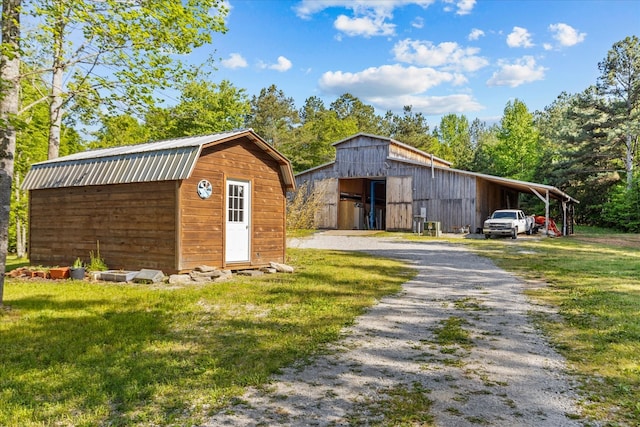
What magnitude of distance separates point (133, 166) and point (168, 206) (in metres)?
1.66

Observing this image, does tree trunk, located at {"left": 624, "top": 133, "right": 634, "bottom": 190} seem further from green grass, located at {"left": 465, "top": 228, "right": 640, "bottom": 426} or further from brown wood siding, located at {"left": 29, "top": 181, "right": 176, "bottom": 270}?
brown wood siding, located at {"left": 29, "top": 181, "right": 176, "bottom": 270}

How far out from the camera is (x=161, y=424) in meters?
3.30

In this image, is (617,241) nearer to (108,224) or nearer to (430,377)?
(430,377)

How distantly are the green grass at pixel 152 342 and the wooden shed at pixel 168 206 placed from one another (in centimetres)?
161

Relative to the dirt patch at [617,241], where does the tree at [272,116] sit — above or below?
above

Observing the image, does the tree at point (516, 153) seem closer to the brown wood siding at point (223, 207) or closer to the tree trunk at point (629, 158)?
the tree trunk at point (629, 158)

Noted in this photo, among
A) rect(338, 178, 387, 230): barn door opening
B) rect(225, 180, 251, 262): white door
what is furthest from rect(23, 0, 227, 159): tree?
rect(338, 178, 387, 230): barn door opening

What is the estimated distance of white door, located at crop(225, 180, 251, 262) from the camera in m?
11.8

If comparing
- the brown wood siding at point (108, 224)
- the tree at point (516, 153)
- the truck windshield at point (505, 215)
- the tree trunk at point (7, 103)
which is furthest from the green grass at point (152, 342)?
the tree at point (516, 153)

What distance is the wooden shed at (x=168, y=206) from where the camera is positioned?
10562 mm

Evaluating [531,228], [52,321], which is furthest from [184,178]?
[531,228]

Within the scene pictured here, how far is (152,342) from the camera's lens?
212 inches

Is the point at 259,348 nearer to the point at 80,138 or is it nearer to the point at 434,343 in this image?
the point at 434,343

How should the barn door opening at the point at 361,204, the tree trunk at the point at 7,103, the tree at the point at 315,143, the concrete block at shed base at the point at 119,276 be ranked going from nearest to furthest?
the tree trunk at the point at 7,103
the concrete block at shed base at the point at 119,276
the barn door opening at the point at 361,204
the tree at the point at 315,143
